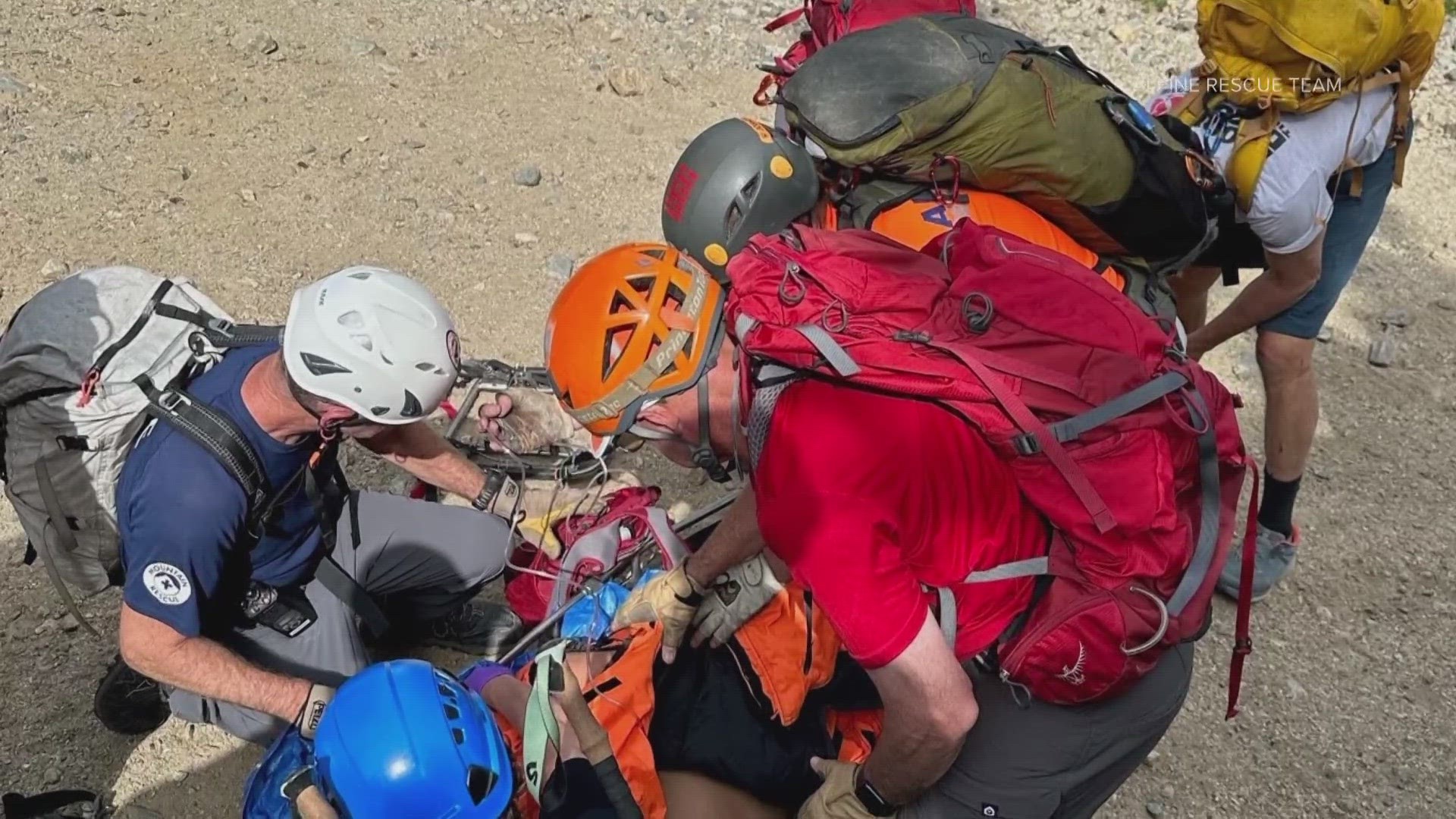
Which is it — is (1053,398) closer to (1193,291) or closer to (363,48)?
(1193,291)

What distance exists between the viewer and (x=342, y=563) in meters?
4.66

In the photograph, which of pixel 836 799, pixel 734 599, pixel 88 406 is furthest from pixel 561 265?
pixel 836 799

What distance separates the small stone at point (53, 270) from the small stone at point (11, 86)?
201cm

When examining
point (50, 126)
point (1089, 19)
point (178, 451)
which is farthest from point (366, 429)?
point (1089, 19)

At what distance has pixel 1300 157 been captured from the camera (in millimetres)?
4086

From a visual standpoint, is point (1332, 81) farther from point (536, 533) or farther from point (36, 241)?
point (36, 241)

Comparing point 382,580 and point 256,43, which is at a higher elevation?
point 256,43

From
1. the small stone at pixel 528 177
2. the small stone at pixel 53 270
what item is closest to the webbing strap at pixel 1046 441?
the small stone at pixel 528 177

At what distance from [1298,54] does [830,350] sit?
2.69 meters

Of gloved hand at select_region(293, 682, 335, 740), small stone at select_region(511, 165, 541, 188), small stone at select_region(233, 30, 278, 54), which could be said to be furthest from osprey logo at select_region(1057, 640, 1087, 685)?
small stone at select_region(233, 30, 278, 54)

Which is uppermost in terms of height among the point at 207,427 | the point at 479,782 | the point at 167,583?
the point at 207,427

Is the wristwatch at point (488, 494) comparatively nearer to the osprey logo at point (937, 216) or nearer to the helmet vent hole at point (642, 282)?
the helmet vent hole at point (642, 282)

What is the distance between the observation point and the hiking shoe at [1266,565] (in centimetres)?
515

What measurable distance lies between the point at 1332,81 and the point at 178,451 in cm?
435
